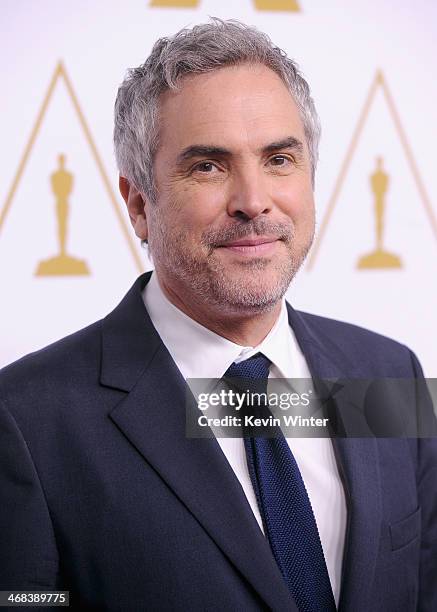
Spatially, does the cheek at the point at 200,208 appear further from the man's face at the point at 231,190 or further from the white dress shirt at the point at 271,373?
the white dress shirt at the point at 271,373

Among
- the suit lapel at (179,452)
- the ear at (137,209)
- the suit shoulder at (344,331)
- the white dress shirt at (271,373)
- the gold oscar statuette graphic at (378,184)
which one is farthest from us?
the gold oscar statuette graphic at (378,184)

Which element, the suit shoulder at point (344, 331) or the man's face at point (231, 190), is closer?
the man's face at point (231, 190)

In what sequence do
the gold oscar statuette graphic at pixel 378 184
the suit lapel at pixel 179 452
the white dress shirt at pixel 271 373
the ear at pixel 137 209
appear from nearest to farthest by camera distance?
the suit lapel at pixel 179 452 → the white dress shirt at pixel 271 373 → the ear at pixel 137 209 → the gold oscar statuette graphic at pixel 378 184

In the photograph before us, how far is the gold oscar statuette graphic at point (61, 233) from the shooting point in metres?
1.86

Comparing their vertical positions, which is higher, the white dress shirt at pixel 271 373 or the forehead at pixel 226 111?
the forehead at pixel 226 111

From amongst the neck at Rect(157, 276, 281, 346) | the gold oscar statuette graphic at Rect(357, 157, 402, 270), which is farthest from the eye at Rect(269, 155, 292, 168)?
the gold oscar statuette graphic at Rect(357, 157, 402, 270)

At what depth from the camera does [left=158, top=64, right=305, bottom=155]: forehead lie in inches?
51.7

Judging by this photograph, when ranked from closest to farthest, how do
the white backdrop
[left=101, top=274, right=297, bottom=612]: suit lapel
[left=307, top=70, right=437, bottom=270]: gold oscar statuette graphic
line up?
[left=101, top=274, right=297, bottom=612]: suit lapel, the white backdrop, [left=307, top=70, right=437, bottom=270]: gold oscar statuette graphic

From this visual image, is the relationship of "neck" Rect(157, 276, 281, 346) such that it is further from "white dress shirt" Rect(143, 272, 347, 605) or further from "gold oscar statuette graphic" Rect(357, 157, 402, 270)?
"gold oscar statuette graphic" Rect(357, 157, 402, 270)

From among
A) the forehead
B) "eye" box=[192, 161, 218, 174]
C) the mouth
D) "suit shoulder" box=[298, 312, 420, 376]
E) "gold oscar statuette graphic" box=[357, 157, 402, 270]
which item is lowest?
"suit shoulder" box=[298, 312, 420, 376]

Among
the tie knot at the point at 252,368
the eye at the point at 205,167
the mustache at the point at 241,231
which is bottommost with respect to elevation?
the tie knot at the point at 252,368

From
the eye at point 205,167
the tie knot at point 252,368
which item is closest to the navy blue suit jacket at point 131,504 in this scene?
the tie knot at point 252,368

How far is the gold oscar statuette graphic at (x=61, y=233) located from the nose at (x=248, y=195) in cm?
66

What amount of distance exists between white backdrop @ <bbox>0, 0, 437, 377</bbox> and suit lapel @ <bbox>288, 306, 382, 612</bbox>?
0.53m
